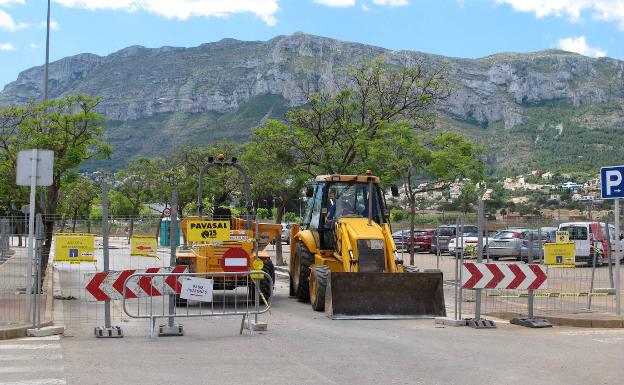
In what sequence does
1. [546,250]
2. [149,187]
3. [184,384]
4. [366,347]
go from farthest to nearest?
1. [149,187]
2. [546,250]
3. [366,347]
4. [184,384]

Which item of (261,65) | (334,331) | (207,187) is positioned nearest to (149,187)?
(207,187)

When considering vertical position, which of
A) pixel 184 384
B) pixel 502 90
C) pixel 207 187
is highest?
pixel 502 90

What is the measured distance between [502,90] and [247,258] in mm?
124382

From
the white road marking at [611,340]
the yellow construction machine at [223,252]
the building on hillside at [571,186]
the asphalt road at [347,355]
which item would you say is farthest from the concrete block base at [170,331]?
the building on hillside at [571,186]

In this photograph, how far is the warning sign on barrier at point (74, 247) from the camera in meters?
13.4

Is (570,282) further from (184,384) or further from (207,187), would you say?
(207,187)

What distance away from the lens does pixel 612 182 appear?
14.7 meters

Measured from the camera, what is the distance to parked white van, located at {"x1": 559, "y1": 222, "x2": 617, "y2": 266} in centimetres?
2227

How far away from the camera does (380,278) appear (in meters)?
14.0

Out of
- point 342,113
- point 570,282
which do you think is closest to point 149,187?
point 342,113

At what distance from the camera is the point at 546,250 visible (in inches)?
637

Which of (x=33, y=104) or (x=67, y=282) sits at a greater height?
(x=33, y=104)

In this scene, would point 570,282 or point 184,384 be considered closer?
point 184,384

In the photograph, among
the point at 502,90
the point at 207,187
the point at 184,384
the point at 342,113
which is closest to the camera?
the point at 184,384
